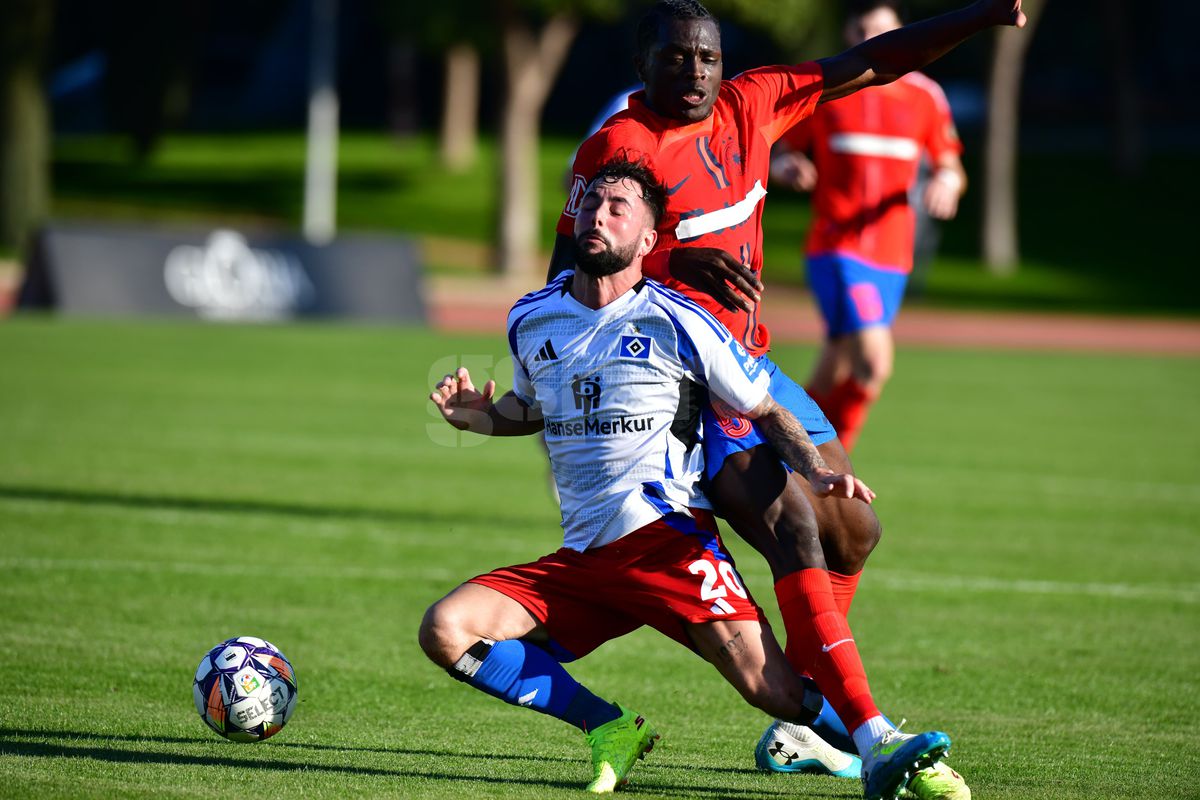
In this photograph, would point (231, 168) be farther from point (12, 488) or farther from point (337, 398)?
point (12, 488)

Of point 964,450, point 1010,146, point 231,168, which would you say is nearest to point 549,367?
point 964,450

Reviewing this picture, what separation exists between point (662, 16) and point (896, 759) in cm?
242

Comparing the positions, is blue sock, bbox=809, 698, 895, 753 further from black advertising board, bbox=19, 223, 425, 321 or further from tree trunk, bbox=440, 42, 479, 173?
tree trunk, bbox=440, 42, 479, 173

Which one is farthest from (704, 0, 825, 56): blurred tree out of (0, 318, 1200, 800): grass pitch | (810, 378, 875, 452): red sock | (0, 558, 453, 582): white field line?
(0, 558, 453, 582): white field line

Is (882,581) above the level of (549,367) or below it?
below

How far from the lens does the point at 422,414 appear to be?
15.4 metres

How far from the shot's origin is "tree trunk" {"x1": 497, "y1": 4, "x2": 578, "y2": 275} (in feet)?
106

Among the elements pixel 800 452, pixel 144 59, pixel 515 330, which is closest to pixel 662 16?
pixel 515 330

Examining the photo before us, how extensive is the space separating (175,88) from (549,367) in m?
47.8

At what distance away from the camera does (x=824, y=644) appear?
15.7 ft

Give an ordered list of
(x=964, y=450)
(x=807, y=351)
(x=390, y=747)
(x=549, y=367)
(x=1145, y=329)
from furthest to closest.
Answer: (x=1145, y=329) → (x=807, y=351) → (x=964, y=450) → (x=390, y=747) → (x=549, y=367)

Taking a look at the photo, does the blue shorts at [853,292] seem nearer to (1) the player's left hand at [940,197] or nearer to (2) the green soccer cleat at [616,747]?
(1) the player's left hand at [940,197]

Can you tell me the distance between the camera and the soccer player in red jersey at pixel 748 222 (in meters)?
4.89

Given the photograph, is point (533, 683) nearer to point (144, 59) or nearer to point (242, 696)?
point (242, 696)
